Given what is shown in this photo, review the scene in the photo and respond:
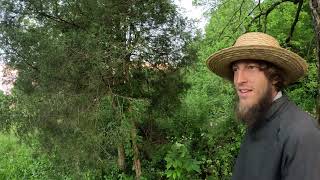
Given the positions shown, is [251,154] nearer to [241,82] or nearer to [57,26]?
[241,82]

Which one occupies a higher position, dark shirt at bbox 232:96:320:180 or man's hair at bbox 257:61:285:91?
man's hair at bbox 257:61:285:91

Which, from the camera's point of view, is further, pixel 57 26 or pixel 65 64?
pixel 57 26

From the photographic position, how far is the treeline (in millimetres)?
Answer: 7582

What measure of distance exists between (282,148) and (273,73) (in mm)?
407

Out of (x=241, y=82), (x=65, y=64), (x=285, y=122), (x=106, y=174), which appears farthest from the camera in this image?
(x=106, y=174)

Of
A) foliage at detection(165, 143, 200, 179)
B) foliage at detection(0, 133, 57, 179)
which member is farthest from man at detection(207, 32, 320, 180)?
foliage at detection(0, 133, 57, 179)

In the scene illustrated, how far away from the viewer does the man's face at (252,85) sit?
2.20 metres

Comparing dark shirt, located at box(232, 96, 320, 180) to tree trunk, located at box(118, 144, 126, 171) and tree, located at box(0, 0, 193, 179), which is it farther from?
tree trunk, located at box(118, 144, 126, 171)

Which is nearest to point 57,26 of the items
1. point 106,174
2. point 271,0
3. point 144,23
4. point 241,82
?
point 144,23

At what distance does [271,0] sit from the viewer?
13.8m

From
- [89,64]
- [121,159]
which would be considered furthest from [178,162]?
[121,159]

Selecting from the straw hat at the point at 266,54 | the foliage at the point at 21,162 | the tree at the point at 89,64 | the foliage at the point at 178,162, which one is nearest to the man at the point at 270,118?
the straw hat at the point at 266,54

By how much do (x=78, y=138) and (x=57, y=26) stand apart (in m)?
1.85

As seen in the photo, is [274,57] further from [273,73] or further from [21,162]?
[21,162]
